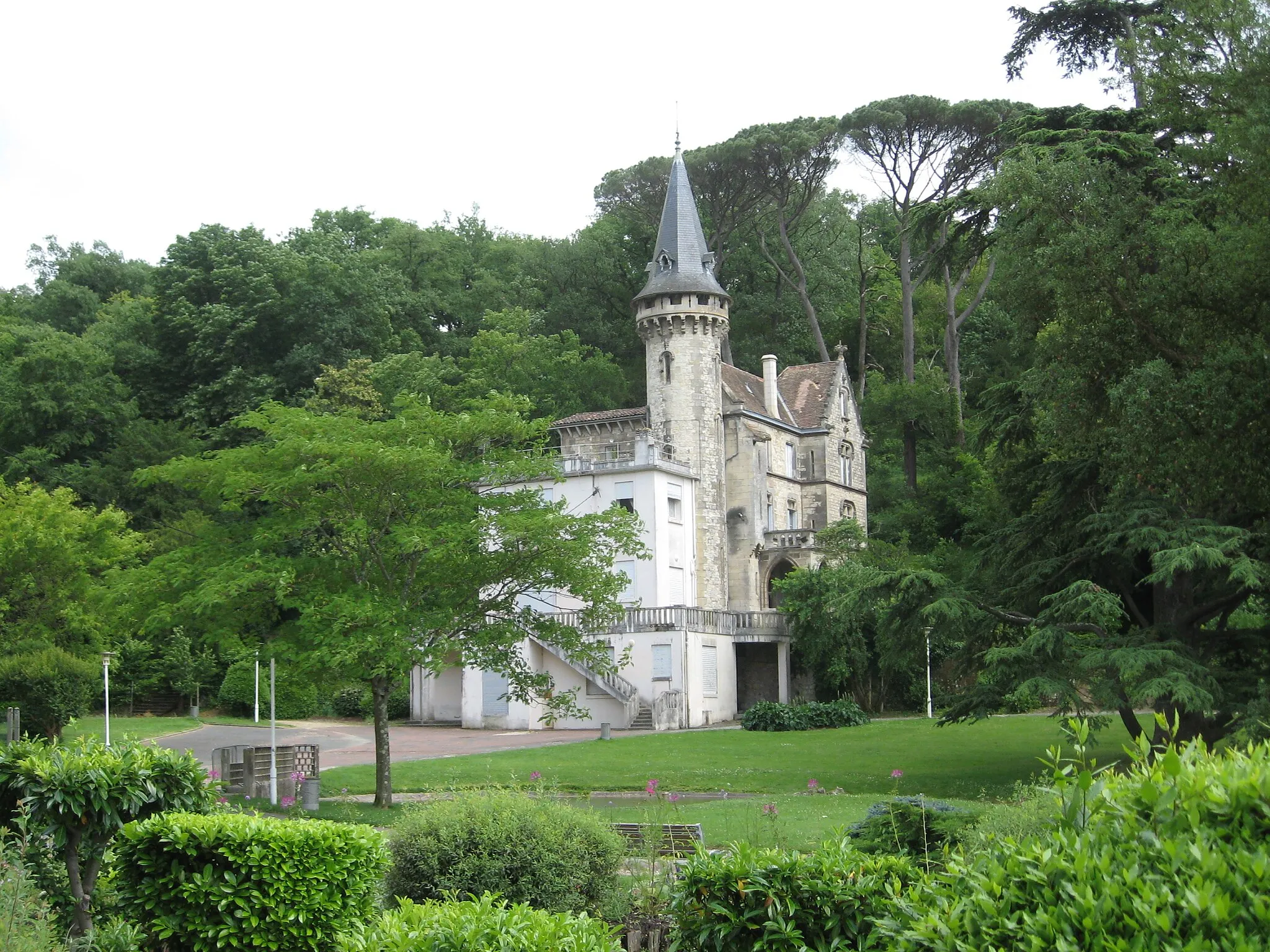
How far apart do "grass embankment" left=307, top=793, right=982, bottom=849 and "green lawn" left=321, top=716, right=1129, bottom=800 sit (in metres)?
1.60

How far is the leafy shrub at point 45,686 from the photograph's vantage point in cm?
3086

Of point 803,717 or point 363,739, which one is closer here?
point 363,739

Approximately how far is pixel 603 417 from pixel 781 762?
21900 millimetres


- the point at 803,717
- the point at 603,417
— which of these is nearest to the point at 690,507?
the point at 603,417

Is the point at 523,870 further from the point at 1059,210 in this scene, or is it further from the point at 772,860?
the point at 1059,210

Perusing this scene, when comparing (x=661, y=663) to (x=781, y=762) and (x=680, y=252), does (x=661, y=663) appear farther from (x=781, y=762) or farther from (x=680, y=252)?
(x=680, y=252)

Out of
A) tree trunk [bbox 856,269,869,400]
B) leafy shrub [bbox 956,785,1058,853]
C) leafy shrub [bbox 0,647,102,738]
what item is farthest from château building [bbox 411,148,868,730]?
leafy shrub [bbox 956,785,1058,853]

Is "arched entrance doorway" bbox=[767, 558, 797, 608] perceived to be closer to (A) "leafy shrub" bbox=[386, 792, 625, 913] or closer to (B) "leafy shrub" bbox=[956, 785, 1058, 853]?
(B) "leafy shrub" bbox=[956, 785, 1058, 853]

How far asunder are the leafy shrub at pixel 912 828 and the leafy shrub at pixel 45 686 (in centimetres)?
2480

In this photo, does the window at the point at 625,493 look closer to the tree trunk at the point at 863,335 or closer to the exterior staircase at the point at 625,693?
the exterior staircase at the point at 625,693

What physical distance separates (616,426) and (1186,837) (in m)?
46.1

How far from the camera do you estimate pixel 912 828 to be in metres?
12.0

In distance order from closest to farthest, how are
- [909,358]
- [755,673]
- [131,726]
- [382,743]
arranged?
[382,743]
[131,726]
[755,673]
[909,358]

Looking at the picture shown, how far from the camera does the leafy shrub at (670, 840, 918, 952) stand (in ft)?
23.1
